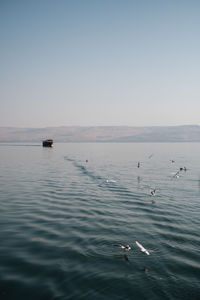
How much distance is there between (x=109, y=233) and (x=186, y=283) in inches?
Result: 219

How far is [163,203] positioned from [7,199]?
48.6 ft

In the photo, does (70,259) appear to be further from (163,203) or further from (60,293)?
(163,203)

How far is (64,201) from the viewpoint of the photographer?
21.2 metres

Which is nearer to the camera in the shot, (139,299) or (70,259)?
(139,299)

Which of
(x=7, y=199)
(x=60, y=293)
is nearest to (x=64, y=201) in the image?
(x=7, y=199)

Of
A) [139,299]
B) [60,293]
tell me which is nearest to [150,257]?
[139,299]

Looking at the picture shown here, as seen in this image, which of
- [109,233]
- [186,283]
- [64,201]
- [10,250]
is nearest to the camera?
[186,283]

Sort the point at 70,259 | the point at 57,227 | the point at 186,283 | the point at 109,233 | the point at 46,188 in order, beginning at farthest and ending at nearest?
1. the point at 46,188
2. the point at 57,227
3. the point at 109,233
4. the point at 70,259
5. the point at 186,283

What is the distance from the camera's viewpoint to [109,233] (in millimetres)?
13391

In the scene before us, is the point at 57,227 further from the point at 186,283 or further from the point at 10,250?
the point at 186,283

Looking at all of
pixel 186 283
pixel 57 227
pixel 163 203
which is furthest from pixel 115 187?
pixel 186 283

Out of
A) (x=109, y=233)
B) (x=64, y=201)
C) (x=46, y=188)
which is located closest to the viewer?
(x=109, y=233)

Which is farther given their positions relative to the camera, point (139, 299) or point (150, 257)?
point (150, 257)

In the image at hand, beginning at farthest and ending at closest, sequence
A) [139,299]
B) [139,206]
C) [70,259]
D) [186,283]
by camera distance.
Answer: [139,206] < [70,259] < [186,283] < [139,299]
